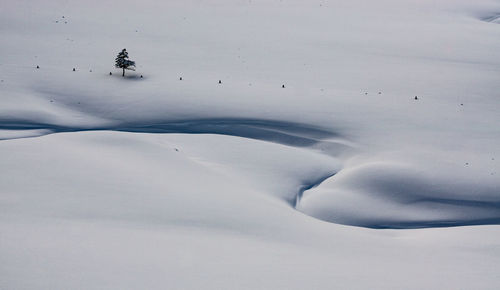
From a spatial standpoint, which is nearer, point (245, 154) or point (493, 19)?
point (245, 154)

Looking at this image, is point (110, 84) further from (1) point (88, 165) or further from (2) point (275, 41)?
(2) point (275, 41)

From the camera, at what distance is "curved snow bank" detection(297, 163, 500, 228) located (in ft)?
29.2

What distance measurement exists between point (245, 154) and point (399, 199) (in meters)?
3.10

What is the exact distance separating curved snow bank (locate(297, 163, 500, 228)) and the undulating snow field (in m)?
0.03

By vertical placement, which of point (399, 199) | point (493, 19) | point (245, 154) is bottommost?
point (399, 199)

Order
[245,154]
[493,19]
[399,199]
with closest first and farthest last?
[399,199], [245,154], [493,19]

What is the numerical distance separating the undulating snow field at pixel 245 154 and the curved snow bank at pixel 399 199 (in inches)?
1.3

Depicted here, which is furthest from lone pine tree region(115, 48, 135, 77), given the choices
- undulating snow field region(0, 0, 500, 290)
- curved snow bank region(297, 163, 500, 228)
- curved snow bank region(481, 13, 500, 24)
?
curved snow bank region(481, 13, 500, 24)

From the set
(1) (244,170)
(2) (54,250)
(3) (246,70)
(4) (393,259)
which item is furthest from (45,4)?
(4) (393,259)

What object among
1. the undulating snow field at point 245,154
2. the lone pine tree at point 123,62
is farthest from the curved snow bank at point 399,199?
the lone pine tree at point 123,62

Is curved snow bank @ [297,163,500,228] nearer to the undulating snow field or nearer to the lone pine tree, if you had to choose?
the undulating snow field

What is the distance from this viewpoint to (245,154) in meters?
10.3

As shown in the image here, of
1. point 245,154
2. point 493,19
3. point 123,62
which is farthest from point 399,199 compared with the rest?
point 493,19

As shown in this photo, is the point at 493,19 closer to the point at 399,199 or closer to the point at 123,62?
the point at 399,199
